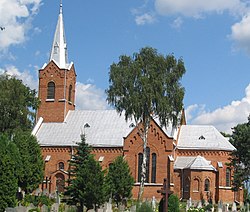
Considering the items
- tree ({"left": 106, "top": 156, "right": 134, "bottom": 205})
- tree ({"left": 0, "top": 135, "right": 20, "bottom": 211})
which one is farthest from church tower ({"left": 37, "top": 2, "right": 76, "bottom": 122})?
tree ({"left": 0, "top": 135, "right": 20, "bottom": 211})

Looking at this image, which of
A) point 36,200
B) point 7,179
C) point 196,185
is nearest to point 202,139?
point 196,185

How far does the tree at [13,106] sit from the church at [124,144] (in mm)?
5358

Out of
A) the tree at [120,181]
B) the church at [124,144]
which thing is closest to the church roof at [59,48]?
the church at [124,144]

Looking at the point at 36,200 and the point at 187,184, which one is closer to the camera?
the point at 36,200

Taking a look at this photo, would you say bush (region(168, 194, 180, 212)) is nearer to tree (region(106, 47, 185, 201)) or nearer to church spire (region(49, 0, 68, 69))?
tree (region(106, 47, 185, 201))

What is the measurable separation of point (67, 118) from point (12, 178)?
25513 mm

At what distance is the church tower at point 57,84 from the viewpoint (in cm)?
5612

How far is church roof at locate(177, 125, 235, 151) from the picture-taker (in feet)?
169

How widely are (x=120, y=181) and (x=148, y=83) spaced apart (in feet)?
26.7

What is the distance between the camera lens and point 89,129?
54531 millimetres

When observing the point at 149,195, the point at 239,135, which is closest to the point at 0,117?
the point at 149,195

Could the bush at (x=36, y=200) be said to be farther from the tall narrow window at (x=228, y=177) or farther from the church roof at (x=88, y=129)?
the tall narrow window at (x=228, y=177)

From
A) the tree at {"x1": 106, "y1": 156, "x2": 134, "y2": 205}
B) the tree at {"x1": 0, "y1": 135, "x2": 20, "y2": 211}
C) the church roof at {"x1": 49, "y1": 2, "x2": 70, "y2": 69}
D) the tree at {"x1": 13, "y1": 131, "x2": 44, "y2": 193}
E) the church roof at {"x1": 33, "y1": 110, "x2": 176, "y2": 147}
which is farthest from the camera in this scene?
the church roof at {"x1": 49, "y1": 2, "x2": 70, "y2": 69}

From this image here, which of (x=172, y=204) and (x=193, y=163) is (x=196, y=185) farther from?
(x=172, y=204)
